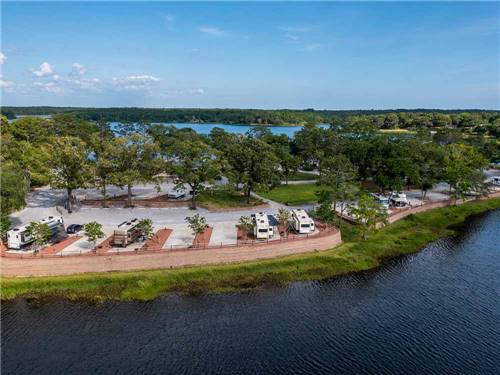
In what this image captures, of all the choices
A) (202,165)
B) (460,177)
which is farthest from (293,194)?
(460,177)

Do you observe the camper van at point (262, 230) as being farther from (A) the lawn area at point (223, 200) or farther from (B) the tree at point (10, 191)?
(B) the tree at point (10, 191)

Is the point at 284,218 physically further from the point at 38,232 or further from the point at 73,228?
the point at 38,232

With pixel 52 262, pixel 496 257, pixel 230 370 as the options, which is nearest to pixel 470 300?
pixel 496 257

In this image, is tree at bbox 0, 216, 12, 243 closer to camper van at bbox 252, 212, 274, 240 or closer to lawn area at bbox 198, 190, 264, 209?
camper van at bbox 252, 212, 274, 240

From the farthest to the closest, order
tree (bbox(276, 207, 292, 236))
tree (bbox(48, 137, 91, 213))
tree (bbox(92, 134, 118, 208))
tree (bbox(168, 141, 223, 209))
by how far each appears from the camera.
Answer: tree (bbox(168, 141, 223, 209)) < tree (bbox(92, 134, 118, 208)) < tree (bbox(48, 137, 91, 213)) < tree (bbox(276, 207, 292, 236))

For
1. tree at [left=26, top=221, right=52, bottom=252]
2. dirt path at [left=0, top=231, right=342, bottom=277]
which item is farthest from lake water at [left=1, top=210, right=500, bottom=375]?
tree at [left=26, top=221, right=52, bottom=252]

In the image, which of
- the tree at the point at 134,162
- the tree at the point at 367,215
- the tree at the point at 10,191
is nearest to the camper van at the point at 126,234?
the tree at the point at 10,191
